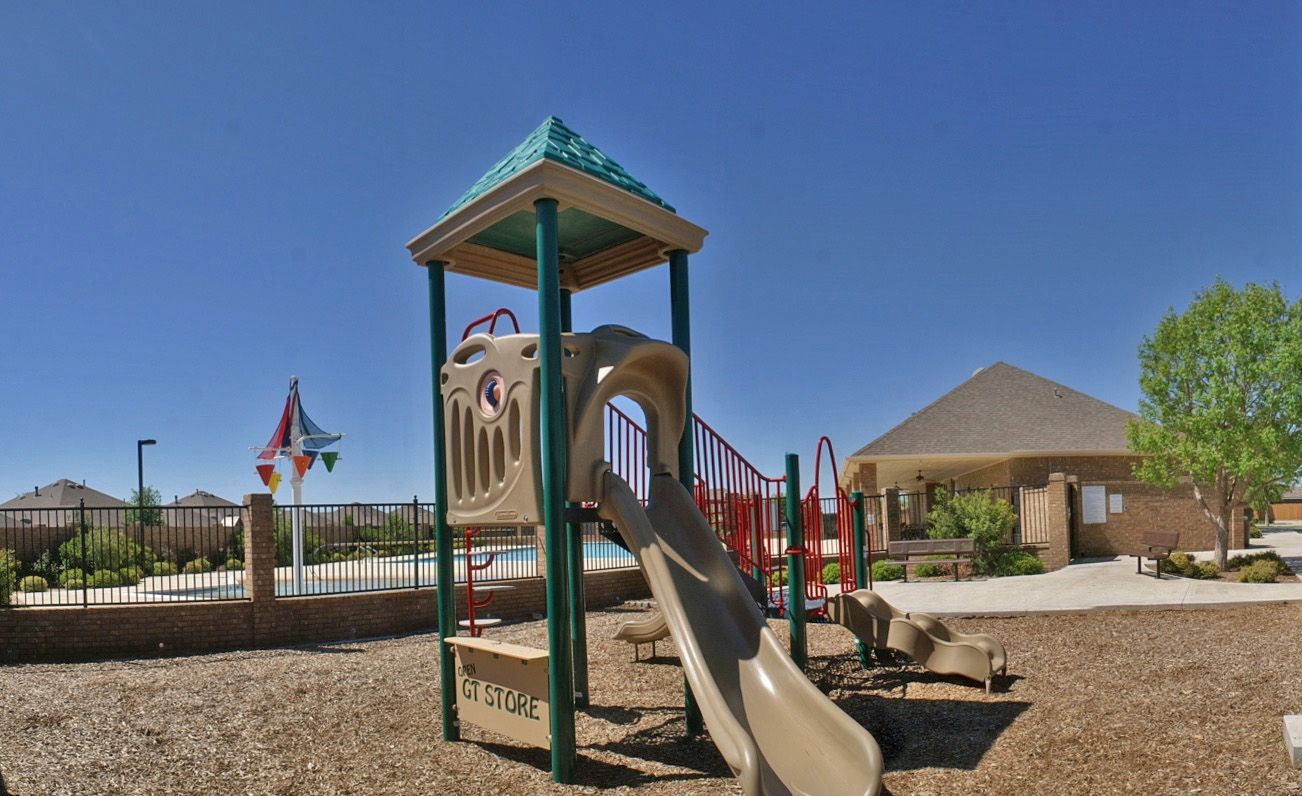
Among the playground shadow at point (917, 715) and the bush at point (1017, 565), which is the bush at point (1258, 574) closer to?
the bush at point (1017, 565)

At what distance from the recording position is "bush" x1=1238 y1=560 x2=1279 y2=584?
49.2 ft

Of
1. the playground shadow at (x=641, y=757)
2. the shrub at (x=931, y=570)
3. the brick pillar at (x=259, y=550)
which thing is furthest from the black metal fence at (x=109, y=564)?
the shrub at (x=931, y=570)

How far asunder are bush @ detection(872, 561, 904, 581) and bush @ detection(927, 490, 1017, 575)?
4.05ft

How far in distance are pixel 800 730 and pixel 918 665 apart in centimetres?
492

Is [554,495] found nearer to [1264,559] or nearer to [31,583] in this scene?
[1264,559]

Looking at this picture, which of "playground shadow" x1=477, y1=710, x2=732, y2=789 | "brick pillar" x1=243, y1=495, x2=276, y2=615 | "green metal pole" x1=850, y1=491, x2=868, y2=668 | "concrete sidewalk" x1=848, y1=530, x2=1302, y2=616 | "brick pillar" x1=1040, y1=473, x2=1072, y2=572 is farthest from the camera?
"brick pillar" x1=1040, y1=473, x2=1072, y2=572

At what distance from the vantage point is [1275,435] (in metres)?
16.4

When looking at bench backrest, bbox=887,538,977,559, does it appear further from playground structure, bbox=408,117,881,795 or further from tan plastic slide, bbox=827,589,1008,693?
playground structure, bbox=408,117,881,795

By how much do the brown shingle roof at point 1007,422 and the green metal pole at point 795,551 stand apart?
1658 centimetres

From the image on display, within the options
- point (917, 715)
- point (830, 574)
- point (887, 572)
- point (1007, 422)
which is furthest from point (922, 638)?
point (1007, 422)

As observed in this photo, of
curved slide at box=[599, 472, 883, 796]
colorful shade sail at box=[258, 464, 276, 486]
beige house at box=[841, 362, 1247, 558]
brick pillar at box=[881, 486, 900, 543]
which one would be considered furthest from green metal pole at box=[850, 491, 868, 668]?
colorful shade sail at box=[258, 464, 276, 486]

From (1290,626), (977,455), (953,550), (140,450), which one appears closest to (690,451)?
(1290,626)

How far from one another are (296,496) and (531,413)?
546 inches

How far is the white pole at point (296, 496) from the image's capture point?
51.8 feet
